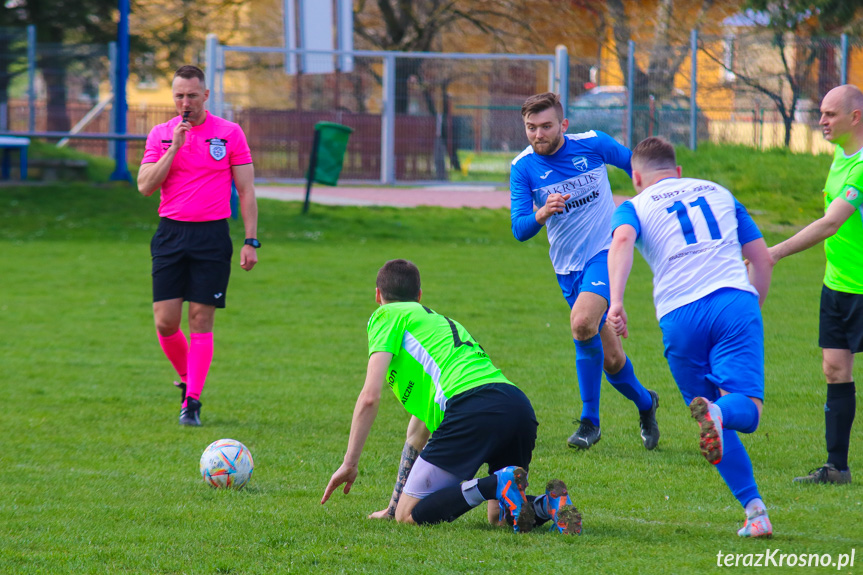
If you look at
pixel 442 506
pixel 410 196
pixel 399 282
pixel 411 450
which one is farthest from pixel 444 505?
pixel 410 196

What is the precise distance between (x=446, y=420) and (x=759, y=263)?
1.58 metres

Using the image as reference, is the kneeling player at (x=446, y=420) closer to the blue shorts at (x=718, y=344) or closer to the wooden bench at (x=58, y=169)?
the blue shorts at (x=718, y=344)

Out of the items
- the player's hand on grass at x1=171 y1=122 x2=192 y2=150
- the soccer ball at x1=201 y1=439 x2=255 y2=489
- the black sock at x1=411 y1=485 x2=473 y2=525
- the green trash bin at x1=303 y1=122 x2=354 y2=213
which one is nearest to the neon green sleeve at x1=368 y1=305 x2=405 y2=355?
the black sock at x1=411 y1=485 x2=473 y2=525

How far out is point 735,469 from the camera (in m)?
3.95

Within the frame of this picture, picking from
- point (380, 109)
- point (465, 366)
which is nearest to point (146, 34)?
point (380, 109)

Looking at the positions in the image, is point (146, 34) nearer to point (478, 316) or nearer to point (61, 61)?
point (61, 61)

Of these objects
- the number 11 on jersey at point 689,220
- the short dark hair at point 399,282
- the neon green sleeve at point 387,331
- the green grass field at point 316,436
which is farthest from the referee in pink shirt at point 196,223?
the number 11 on jersey at point 689,220

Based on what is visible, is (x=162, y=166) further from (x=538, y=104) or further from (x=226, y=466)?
(x=538, y=104)

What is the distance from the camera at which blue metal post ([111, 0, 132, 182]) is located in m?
19.7

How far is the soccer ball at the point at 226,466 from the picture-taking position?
5047mm

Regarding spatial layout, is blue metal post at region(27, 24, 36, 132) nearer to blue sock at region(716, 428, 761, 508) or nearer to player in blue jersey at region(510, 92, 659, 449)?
player in blue jersey at region(510, 92, 659, 449)

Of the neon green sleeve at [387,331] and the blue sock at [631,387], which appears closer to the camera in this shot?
the neon green sleeve at [387,331]

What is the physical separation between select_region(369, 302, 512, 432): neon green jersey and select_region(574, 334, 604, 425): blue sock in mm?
1799

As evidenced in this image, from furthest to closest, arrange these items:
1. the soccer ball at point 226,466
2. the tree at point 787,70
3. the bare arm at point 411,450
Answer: the tree at point 787,70 < the soccer ball at point 226,466 < the bare arm at point 411,450
